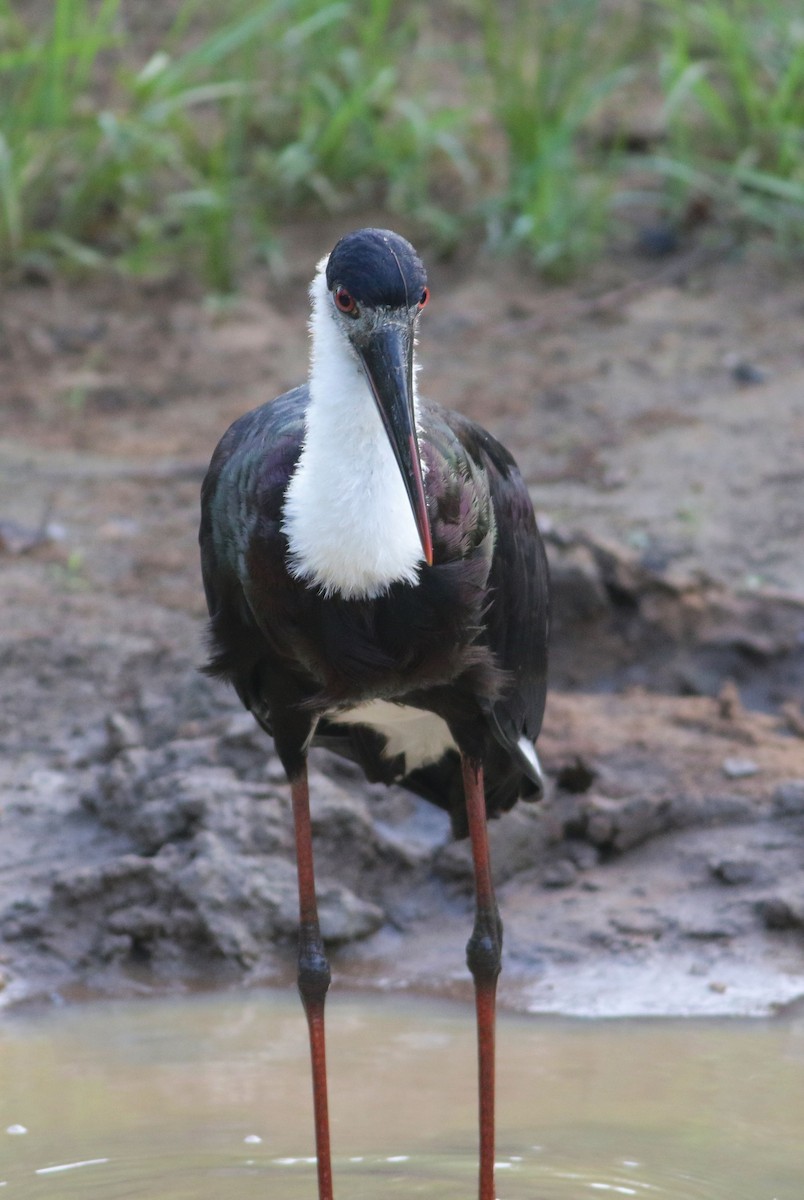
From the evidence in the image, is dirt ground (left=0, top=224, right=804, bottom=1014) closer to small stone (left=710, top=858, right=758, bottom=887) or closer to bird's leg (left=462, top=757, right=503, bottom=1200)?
small stone (left=710, top=858, right=758, bottom=887)

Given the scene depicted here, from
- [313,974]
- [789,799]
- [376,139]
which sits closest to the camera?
[313,974]

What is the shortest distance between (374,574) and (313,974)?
1.19 m

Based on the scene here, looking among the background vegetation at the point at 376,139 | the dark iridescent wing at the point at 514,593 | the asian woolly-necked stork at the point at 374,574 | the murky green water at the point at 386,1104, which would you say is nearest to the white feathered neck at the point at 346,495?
the asian woolly-necked stork at the point at 374,574

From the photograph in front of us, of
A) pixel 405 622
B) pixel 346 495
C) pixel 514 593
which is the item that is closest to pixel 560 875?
pixel 514 593

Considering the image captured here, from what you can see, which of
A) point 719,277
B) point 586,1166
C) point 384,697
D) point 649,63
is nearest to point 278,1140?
point 586,1166

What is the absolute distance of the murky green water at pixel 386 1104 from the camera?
3.56 metres

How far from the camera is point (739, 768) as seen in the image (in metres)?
4.98

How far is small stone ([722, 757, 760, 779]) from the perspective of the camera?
4969 mm

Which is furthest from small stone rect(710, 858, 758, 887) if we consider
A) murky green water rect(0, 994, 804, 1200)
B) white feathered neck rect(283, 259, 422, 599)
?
white feathered neck rect(283, 259, 422, 599)

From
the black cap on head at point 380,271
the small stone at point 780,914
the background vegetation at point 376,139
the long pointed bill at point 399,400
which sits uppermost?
the background vegetation at point 376,139

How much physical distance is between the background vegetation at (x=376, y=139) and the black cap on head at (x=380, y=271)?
5.09 m

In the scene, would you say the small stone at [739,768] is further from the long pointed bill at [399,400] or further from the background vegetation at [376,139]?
the background vegetation at [376,139]

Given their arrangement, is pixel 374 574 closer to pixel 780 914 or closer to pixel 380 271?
pixel 380 271

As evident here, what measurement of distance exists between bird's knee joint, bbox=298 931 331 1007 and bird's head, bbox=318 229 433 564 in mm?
1249
